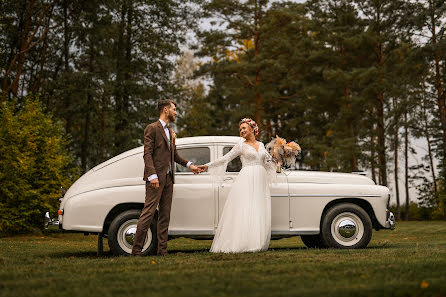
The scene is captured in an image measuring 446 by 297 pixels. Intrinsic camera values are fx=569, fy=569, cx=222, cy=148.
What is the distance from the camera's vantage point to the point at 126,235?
875 cm

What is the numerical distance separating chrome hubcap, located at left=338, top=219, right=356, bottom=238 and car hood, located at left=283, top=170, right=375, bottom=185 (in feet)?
2.25

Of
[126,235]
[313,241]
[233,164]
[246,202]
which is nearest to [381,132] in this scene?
[313,241]

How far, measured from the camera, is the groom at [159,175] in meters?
8.39

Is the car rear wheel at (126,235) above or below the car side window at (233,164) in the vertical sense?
below

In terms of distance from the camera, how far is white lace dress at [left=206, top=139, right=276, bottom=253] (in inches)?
342

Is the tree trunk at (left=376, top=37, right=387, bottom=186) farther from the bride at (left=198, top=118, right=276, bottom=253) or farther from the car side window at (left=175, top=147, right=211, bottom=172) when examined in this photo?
the car side window at (left=175, top=147, right=211, bottom=172)

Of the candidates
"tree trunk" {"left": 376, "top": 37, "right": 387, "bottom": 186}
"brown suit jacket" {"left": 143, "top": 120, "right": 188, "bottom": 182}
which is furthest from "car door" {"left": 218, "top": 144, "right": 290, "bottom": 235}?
"tree trunk" {"left": 376, "top": 37, "right": 387, "bottom": 186}

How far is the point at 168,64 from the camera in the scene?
29.6 meters

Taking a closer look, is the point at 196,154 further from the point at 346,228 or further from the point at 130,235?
the point at 346,228

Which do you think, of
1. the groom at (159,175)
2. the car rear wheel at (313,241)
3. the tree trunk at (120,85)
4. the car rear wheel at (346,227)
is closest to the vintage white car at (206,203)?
the car rear wheel at (346,227)

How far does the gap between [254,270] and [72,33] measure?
78.2 ft

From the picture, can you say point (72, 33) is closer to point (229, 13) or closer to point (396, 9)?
point (229, 13)

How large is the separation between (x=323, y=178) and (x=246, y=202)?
1.56 meters

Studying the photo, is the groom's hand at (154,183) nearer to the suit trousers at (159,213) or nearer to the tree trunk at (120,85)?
the suit trousers at (159,213)
